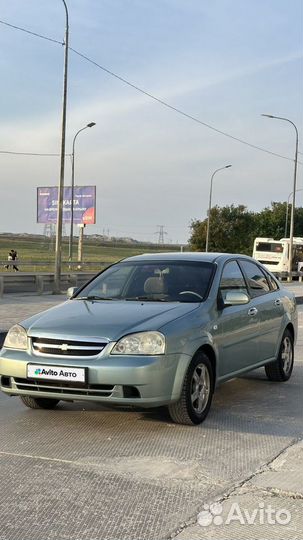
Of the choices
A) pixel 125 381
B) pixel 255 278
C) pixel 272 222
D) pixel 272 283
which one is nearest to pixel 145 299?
pixel 125 381

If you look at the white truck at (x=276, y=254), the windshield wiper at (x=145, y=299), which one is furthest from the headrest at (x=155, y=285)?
the white truck at (x=276, y=254)

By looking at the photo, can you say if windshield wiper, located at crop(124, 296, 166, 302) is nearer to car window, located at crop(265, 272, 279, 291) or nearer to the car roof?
the car roof

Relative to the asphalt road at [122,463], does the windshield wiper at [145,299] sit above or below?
above

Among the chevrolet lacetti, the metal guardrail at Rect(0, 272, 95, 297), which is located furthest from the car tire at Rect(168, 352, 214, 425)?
the metal guardrail at Rect(0, 272, 95, 297)

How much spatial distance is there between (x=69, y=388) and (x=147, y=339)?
715 mm

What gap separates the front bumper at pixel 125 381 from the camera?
4.88 meters

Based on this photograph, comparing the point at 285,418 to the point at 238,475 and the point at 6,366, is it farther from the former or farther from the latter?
the point at 6,366

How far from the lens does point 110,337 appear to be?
4.99 m

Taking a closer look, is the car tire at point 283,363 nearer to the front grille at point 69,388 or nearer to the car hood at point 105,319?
the car hood at point 105,319

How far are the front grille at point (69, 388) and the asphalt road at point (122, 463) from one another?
355mm

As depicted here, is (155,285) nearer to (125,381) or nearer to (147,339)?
(147,339)

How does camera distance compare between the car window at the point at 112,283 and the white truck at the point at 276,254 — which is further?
the white truck at the point at 276,254

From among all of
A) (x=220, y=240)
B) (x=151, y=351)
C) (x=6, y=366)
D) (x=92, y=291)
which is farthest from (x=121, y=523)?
(x=220, y=240)

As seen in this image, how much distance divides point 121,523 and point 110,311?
228cm
